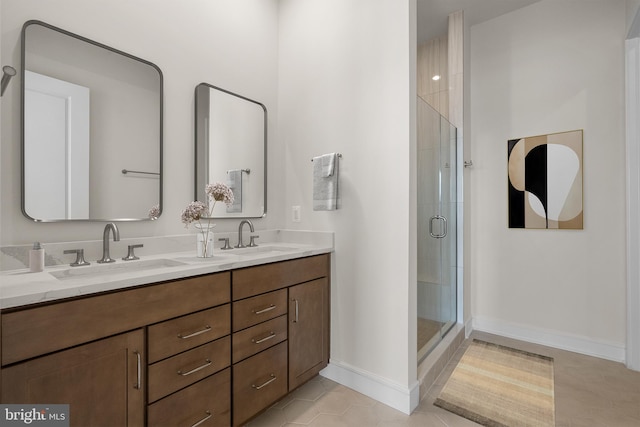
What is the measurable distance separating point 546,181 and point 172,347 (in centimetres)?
313

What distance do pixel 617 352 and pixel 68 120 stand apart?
3985 millimetres

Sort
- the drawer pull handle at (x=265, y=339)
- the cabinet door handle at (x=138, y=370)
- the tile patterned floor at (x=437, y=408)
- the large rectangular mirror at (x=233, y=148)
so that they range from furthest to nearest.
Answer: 1. the large rectangular mirror at (x=233, y=148)
2. the tile patterned floor at (x=437, y=408)
3. the drawer pull handle at (x=265, y=339)
4. the cabinet door handle at (x=138, y=370)

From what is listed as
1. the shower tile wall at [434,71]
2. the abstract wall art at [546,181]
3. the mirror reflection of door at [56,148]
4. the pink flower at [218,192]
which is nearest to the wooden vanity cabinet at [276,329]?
the pink flower at [218,192]

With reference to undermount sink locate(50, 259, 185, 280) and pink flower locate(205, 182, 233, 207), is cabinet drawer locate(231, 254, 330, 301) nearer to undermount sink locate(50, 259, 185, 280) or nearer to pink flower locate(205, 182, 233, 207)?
undermount sink locate(50, 259, 185, 280)

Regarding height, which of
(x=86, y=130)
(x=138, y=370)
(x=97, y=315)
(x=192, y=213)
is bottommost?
(x=138, y=370)

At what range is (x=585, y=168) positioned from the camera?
2.56 m

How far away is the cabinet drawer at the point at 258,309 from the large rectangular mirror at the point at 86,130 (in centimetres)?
76

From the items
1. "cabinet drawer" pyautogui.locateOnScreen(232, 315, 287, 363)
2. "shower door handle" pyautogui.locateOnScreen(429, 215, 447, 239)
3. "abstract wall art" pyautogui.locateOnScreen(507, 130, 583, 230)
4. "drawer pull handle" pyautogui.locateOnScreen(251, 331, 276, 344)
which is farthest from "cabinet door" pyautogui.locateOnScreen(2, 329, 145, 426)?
"abstract wall art" pyautogui.locateOnScreen(507, 130, 583, 230)

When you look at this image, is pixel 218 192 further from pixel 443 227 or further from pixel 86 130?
pixel 443 227

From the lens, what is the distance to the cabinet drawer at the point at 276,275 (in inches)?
60.4

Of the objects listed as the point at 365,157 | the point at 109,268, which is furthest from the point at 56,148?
the point at 365,157

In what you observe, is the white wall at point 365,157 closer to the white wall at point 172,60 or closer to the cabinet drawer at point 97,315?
the white wall at point 172,60

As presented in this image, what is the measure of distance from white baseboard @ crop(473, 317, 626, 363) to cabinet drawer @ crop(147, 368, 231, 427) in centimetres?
262

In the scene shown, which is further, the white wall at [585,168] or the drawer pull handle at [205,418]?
the white wall at [585,168]
